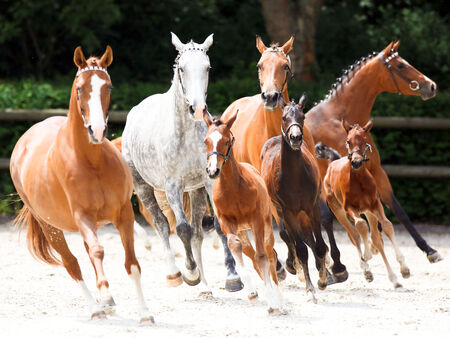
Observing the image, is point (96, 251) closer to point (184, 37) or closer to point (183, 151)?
point (183, 151)

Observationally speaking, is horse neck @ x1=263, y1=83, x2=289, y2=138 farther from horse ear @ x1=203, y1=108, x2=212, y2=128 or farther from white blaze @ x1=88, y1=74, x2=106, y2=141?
white blaze @ x1=88, y1=74, x2=106, y2=141

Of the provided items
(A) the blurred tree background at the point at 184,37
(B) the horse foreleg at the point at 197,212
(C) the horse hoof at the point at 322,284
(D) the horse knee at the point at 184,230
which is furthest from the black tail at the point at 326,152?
(A) the blurred tree background at the point at 184,37

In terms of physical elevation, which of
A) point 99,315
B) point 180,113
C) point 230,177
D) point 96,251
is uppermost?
point 180,113

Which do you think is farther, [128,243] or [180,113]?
[180,113]

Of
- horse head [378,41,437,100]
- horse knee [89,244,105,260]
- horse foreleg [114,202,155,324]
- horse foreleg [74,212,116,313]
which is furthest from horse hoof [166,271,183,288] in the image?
horse head [378,41,437,100]

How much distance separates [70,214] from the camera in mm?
6516

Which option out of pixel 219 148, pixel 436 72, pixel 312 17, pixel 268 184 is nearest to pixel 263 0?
pixel 312 17

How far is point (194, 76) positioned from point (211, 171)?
1.38 m

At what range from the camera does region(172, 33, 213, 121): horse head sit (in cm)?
700

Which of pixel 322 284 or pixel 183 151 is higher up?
pixel 183 151

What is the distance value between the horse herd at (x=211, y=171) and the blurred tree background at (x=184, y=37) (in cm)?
447

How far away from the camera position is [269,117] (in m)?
7.96

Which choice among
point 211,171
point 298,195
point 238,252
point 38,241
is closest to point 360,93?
point 298,195

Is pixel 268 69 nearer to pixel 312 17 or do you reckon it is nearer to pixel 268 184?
pixel 268 184
